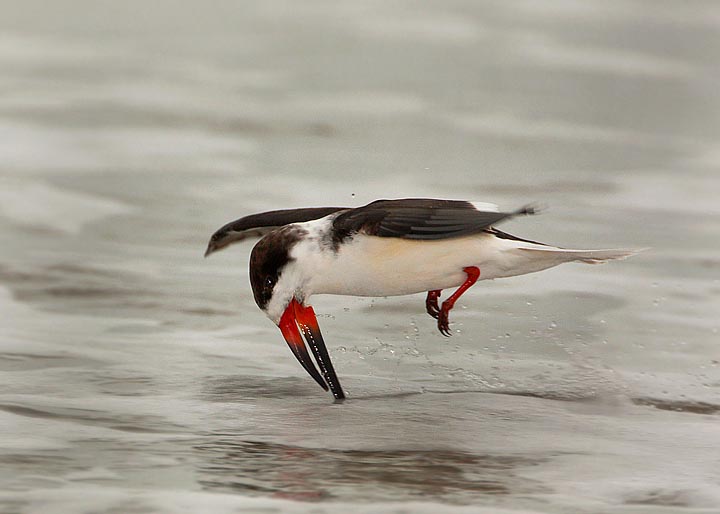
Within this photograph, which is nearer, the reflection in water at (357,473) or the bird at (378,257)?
the reflection in water at (357,473)

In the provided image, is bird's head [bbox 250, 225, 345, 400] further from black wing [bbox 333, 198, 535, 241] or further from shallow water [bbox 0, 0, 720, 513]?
black wing [bbox 333, 198, 535, 241]

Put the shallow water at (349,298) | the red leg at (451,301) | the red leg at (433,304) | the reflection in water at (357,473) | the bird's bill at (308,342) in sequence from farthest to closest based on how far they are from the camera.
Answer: the red leg at (433,304)
the red leg at (451,301)
the bird's bill at (308,342)
the shallow water at (349,298)
the reflection in water at (357,473)

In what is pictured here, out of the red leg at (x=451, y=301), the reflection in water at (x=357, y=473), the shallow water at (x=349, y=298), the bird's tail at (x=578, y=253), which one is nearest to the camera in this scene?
the reflection in water at (x=357, y=473)

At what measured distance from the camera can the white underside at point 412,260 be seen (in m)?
6.90

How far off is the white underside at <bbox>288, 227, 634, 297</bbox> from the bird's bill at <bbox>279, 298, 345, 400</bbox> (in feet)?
0.36

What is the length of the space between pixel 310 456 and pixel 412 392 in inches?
49.4

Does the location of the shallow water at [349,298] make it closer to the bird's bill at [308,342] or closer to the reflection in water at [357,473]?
the reflection in water at [357,473]

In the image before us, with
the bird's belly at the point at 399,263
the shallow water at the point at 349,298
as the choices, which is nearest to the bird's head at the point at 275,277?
the bird's belly at the point at 399,263

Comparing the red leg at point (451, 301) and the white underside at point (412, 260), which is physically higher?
the white underside at point (412, 260)

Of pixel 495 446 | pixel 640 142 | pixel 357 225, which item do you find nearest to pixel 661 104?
pixel 640 142

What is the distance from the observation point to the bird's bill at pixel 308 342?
22.0ft

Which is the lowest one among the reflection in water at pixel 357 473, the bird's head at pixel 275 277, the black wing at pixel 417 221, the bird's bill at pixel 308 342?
the reflection in water at pixel 357 473

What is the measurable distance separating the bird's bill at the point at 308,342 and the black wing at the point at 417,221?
15.8 inches

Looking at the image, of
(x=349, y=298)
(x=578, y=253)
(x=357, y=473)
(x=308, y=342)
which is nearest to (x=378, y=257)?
(x=308, y=342)
